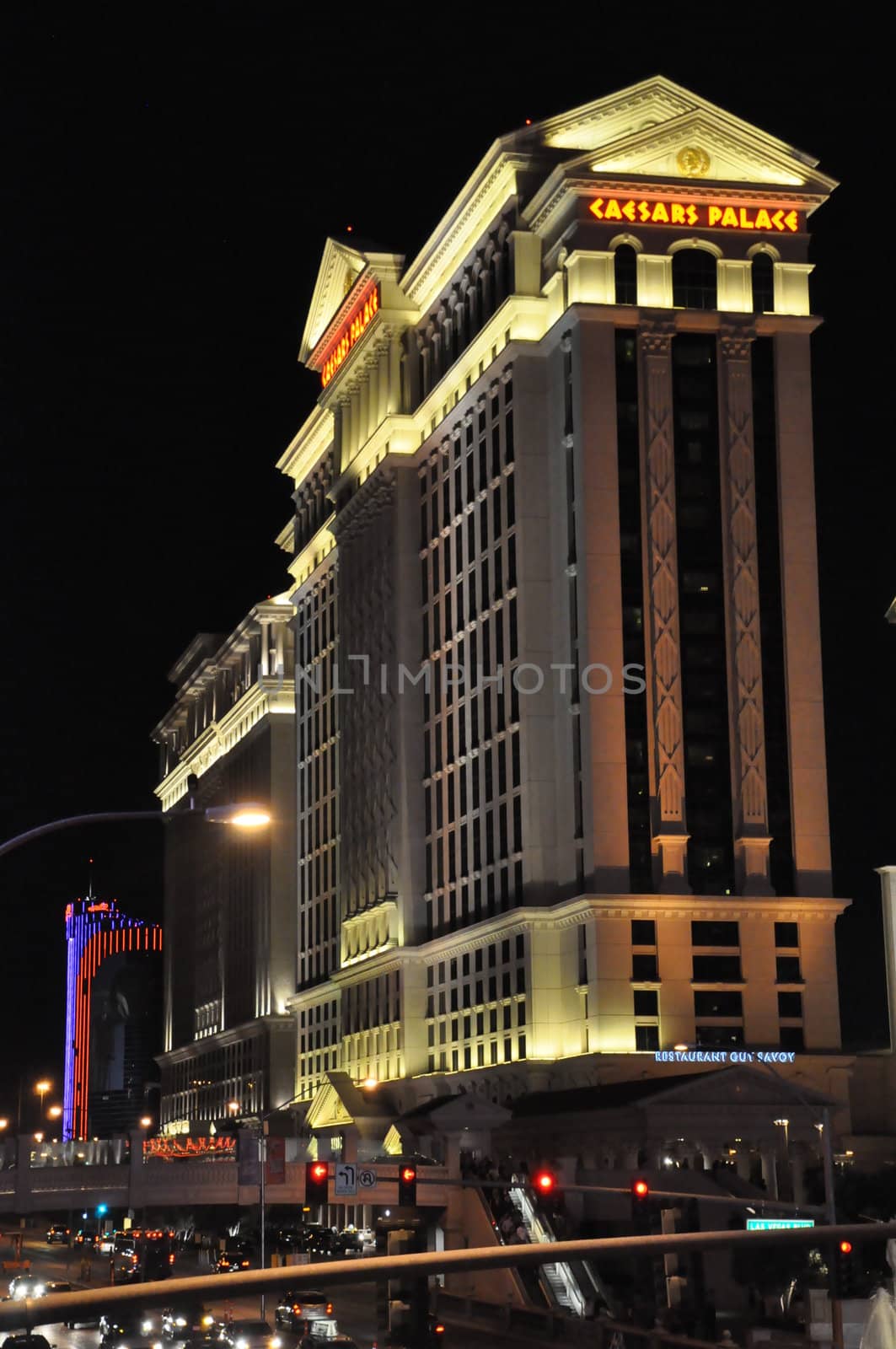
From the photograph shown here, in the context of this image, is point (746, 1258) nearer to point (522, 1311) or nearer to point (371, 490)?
point (522, 1311)

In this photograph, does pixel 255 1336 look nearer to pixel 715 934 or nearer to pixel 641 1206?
pixel 641 1206

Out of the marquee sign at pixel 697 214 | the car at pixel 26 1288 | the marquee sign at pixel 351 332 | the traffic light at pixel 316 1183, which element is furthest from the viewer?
the marquee sign at pixel 351 332

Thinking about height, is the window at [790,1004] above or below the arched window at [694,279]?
below

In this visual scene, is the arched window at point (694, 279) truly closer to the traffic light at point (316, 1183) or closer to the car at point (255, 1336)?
the traffic light at point (316, 1183)

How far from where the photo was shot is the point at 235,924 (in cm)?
19888

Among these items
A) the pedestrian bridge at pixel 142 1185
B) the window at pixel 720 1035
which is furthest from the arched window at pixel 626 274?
the pedestrian bridge at pixel 142 1185

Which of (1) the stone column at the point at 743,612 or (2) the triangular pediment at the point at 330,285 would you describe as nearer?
(1) the stone column at the point at 743,612

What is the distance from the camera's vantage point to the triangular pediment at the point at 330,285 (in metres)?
146

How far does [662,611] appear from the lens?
107 meters

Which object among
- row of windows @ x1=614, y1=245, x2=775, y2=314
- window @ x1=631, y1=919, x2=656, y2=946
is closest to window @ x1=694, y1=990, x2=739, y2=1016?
window @ x1=631, y1=919, x2=656, y2=946

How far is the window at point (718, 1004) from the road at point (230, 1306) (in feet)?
87.6

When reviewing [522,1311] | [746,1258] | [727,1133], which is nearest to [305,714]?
[727,1133]

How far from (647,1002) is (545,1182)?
52289 millimetres

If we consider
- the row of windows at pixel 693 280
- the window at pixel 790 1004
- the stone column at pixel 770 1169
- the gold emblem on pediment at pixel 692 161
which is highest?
the gold emblem on pediment at pixel 692 161
